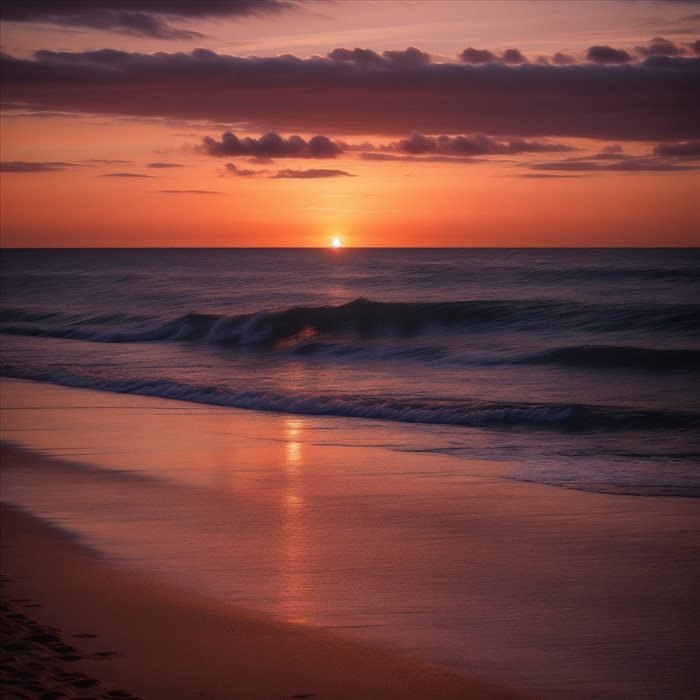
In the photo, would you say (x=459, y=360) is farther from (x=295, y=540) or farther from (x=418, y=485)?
(x=295, y=540)

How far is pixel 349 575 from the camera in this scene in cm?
680

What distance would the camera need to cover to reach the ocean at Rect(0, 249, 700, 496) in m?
13.1

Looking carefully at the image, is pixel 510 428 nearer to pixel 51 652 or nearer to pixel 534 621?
pixel 534 621

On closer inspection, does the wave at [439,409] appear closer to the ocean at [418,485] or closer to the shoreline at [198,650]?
the ocean at [418,485]

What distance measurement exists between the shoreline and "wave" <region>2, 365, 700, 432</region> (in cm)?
897

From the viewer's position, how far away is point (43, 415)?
618 inches

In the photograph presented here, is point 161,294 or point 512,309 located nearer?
point 512,309

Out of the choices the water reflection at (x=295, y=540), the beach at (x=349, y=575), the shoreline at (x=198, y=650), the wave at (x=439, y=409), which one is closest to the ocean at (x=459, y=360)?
the wave at (x=439, y=409)

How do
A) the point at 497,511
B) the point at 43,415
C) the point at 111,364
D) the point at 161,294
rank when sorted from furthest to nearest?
1. the point at 161,294
2. the point at 111,364
3. the point at 43,415
4. the point at 497,511

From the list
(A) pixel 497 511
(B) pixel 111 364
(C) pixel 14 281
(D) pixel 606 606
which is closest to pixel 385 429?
(A) pixel 497 511

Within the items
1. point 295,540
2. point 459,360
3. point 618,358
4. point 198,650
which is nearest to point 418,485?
point 295,540

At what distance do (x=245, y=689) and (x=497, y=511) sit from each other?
4.29 meters

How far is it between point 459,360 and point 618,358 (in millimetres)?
3943

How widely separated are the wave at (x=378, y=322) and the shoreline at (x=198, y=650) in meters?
24.2
